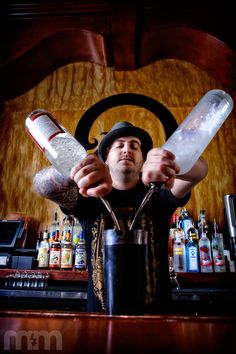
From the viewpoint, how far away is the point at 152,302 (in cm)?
105

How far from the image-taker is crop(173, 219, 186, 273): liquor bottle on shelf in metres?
2.56

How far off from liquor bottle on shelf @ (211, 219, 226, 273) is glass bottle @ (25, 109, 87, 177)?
2.20 metres

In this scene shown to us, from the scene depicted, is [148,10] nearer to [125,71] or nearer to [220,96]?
[125,71]

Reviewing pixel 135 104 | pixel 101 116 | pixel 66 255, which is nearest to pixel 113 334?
pixel 66 255

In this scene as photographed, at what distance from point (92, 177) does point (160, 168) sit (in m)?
0.17

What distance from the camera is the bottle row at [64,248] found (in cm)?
260

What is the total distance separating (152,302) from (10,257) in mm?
1883

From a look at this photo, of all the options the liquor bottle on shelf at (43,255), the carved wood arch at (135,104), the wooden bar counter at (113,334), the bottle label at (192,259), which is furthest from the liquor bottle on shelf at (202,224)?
the wooden bar counter at (113,334)

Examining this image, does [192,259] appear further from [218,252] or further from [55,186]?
[55,186]

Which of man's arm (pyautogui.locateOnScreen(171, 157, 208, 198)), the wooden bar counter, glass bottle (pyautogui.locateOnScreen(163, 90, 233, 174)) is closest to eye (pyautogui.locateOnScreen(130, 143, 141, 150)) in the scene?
man's arm (pyautogui.locateOnScreen(171, 157, 208, 198))

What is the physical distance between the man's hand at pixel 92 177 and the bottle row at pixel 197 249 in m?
1.96

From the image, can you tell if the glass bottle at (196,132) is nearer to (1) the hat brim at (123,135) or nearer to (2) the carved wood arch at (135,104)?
(1) the hat brim at (123,135)

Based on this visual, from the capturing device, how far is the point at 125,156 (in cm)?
143

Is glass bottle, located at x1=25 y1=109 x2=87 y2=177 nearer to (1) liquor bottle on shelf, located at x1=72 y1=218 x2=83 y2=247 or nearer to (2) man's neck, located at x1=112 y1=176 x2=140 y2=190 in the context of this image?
(2) man's neck, located at x1=112 y1=176 x2=140 y2=190
